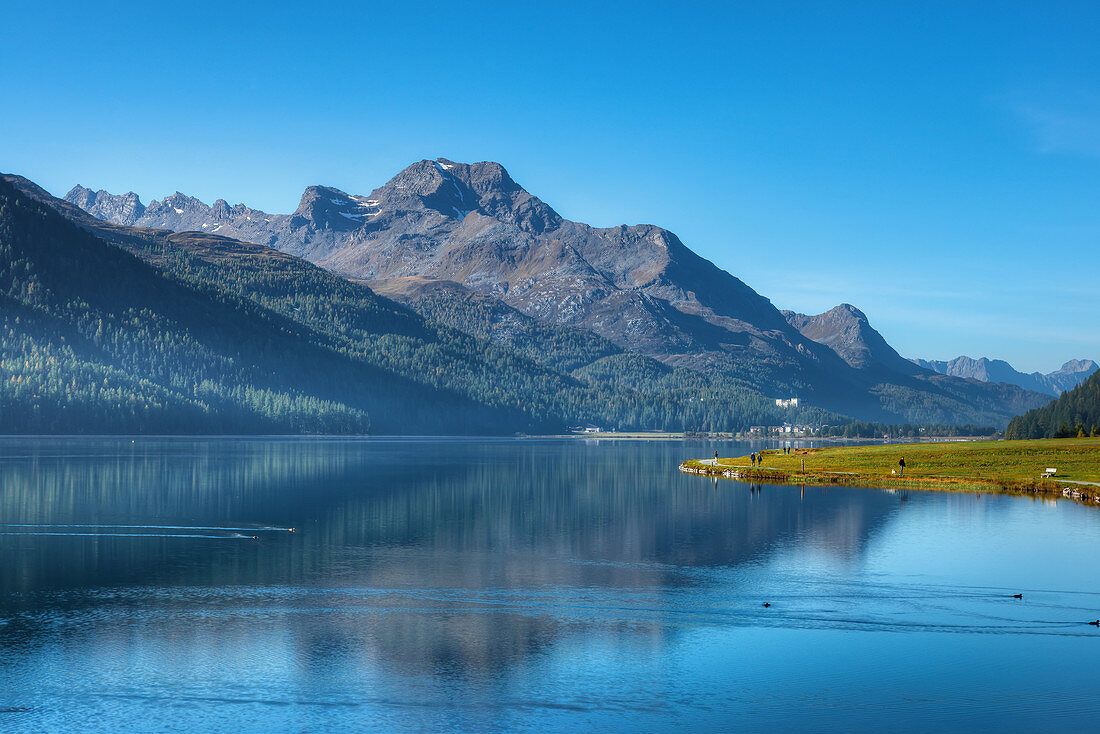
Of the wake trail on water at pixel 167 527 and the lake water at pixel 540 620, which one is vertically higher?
the wake trail on water at pixel 167 527

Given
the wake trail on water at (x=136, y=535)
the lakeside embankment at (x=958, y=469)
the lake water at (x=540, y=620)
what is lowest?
the lake water at (x=540, y=620)

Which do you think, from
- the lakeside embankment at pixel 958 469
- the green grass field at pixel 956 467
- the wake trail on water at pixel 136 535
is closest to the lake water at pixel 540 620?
the wake trail on water at pixel 136 535

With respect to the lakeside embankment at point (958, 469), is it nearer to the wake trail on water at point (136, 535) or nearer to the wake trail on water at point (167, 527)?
the wake trail on water at point (167, 527)

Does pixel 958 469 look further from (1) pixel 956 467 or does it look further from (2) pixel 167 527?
(2) pixel 167 527

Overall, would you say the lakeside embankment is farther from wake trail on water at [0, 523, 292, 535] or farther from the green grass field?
wake trail on water at [0, 523, 292, 535]

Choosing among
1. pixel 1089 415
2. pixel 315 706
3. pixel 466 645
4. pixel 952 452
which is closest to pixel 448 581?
pixel 466 645

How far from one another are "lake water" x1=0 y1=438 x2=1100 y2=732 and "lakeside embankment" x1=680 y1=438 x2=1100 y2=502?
Result: 25.5 metres

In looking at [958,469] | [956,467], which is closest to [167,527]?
[958,469]

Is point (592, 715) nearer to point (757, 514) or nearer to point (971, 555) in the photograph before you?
point (971, 555)

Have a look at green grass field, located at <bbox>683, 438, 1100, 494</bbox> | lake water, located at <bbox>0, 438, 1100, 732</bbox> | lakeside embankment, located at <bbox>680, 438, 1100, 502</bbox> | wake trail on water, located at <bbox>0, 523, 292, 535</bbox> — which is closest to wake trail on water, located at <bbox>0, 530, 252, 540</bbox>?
lake water, located at <bbox>0, 438, 1100, 732</bbox>

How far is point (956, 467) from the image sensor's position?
446ft

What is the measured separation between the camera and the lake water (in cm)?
3175

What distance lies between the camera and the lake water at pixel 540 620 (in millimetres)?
31750

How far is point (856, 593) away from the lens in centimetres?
5119
